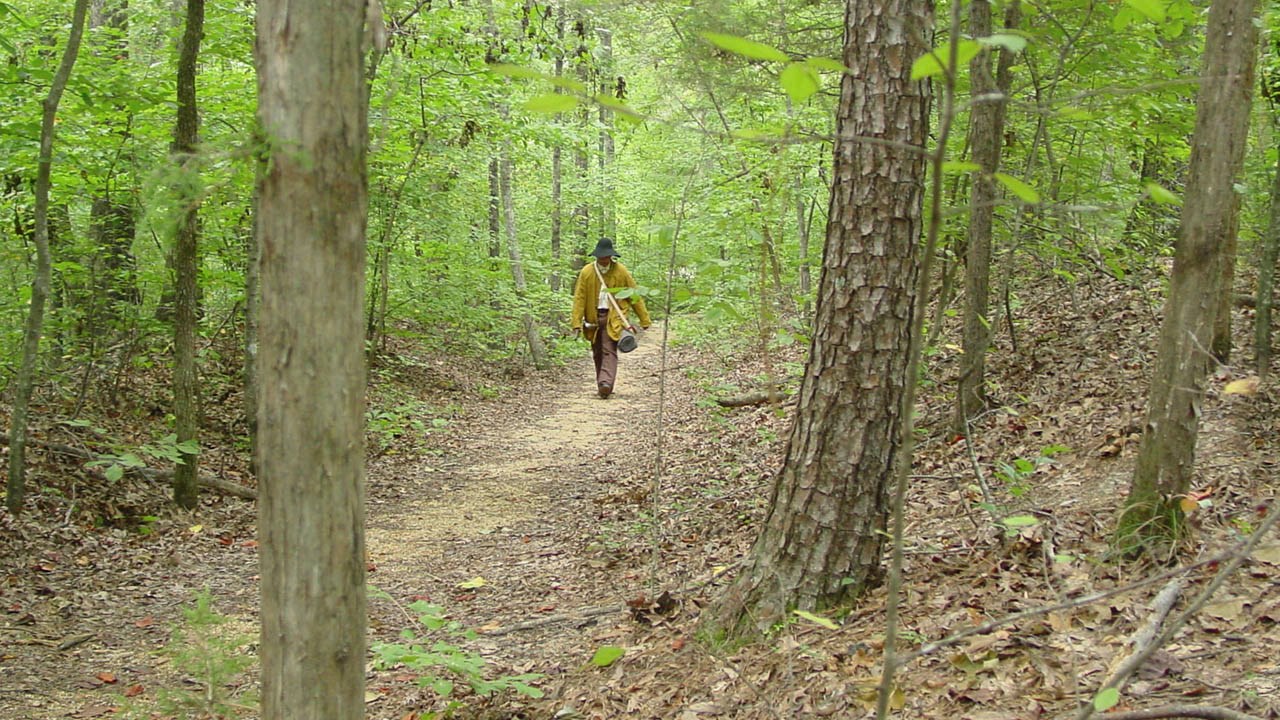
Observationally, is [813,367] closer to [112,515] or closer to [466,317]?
[112,515]

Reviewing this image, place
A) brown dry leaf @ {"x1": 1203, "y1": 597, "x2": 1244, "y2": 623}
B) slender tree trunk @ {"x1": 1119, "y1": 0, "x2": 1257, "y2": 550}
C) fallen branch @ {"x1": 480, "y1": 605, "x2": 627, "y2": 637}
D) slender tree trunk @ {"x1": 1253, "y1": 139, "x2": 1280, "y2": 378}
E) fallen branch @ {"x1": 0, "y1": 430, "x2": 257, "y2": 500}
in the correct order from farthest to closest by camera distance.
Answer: fallen branch @ {"x1": 0, "y1": 430, "x2": 257, "y2": 500}
slender tree trunk @ {"x1": 1253, "y1": 139, "x2": 1280, "y2": 378}
fallen branch @ {"x1": 480, "y1": 605, "x2": 627, "y2": 637}
slender tree trunk @ {"x1": 1119, "y1": 0, "x2": 1257, "y2": 550}
brown dry leaf @ {"x1": 1203, "y1": 597, "x2": 1244, "y2": 623}

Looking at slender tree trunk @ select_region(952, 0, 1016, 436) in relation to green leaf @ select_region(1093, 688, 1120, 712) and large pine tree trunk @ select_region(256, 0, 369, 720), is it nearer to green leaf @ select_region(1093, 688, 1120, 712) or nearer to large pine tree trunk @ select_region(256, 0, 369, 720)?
green leaf @ select_region(1093, 688, 1120, 712)

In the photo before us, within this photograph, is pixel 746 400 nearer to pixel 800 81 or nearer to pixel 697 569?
pixel 697 569

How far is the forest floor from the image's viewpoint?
349cm

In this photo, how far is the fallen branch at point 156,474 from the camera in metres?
7.39

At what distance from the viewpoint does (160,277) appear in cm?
862

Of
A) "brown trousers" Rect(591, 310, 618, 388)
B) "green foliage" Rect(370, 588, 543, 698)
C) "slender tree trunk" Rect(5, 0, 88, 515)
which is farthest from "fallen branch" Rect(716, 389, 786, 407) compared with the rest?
"slender tree trunk" Rect(5, 0, 88, 515)

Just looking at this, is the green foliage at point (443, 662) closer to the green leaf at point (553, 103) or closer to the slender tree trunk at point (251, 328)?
the green leaf at point (553, 103)

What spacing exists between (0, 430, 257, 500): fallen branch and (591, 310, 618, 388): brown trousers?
5.38 m

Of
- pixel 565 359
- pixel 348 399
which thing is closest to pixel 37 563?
pixel 348 399

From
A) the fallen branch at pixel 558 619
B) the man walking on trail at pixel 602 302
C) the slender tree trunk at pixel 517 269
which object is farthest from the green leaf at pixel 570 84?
the slender tree trunk at pixel 517 269

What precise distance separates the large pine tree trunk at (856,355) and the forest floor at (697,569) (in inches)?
9.9

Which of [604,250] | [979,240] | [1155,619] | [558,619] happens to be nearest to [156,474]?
[558,619]

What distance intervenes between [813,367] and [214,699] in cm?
309
